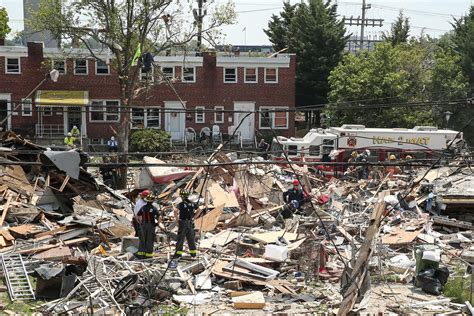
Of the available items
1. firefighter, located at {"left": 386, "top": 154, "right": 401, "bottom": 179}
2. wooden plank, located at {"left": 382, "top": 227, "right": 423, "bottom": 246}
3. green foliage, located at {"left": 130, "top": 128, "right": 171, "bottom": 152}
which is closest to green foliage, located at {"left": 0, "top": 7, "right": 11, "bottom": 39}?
green foliage, located at {"left": 130, "top": 128, "right": 171, "bottom": 152}

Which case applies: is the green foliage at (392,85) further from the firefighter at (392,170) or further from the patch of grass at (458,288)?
the patch of grass at (458,288)

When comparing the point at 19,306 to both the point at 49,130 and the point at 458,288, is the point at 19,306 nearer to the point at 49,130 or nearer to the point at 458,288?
the point at 458,288

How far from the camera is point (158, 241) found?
58.5ft

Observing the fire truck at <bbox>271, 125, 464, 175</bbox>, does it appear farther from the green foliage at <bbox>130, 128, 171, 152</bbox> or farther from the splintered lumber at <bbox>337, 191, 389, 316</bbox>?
the splintered lumber at <bbox>337, 191, 389, 316</bbox>

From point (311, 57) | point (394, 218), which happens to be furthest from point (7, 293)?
point (311, 57)

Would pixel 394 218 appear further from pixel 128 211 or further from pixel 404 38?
pixel 404 38

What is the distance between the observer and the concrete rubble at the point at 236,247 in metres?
13.1

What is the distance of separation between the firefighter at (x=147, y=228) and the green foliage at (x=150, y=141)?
81.4 feet

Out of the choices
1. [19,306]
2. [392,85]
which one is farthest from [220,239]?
[392,85]

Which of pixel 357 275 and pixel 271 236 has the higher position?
pixel 357 275

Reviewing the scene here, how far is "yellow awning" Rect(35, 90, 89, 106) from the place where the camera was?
141 ft

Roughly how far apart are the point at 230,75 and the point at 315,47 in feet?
26.9

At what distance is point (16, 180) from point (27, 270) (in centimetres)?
622

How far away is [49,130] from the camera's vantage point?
144ft
